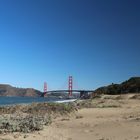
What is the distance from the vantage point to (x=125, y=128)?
17406 mm

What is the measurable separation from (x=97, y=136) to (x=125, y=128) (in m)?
2.17

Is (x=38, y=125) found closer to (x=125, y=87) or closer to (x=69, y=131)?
(x=69, y=131)

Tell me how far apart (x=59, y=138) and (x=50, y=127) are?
359 cm

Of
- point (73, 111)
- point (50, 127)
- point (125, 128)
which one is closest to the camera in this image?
point (125, 128)

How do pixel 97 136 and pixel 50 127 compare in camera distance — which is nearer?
pixel 97 136

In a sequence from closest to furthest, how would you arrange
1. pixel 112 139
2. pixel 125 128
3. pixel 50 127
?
pixel 112 139 → pixel 125 128 → pixel 50 127

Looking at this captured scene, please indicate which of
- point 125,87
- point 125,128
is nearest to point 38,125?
point 125,128

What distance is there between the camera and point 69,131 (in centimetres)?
1762

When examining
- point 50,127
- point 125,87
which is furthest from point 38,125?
point 125,87

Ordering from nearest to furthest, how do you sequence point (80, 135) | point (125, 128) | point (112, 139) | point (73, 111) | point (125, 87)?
point (112, 139) → point (80, 135) → point (125, 128) → point (73, 111) → point (125, 87)

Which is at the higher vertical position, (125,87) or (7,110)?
(125,87)

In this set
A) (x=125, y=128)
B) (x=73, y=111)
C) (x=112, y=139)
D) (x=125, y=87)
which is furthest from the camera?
(x=125, y=87)

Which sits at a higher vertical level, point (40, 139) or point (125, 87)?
point (125, 87)

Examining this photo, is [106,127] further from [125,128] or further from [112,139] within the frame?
[112,139]
